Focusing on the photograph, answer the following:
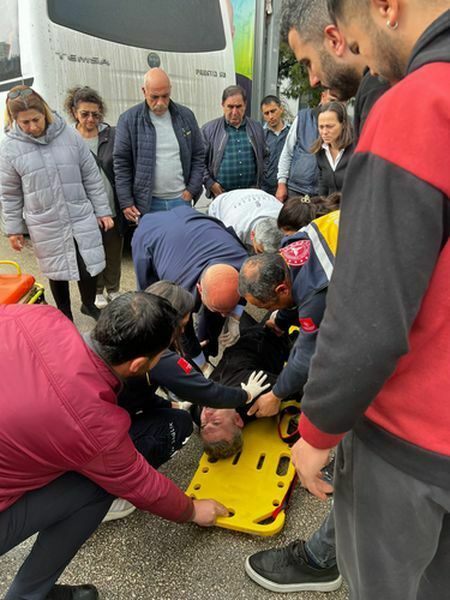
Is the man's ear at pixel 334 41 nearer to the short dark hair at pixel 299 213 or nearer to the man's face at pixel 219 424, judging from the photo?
the man's face at pixel 219 424

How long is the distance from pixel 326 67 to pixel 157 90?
2.82 meters

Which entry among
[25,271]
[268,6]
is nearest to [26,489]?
[25,271]

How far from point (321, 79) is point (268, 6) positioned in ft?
19.2

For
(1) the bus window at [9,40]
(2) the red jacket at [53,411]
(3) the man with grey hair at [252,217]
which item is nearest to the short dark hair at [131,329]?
(2) the red jacket at [53,411]

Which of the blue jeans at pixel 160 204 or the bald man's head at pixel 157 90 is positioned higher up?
the bald man's head at pixel 157 90

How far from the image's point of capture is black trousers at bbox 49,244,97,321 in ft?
11.5


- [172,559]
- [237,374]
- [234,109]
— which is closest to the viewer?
[172,559]

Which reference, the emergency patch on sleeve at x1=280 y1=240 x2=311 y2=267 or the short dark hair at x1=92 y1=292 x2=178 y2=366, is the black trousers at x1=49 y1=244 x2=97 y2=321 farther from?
the short dark hair at x1=92 y1=292 x2=178 y2=366

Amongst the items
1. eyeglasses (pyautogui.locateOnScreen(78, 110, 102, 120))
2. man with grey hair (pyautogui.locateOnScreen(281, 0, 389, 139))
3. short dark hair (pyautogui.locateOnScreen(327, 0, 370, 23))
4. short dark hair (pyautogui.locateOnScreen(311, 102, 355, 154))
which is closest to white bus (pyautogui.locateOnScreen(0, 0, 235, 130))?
eyeglasses (pyautogui.locateOnScreen(78, 110, 102, 120))

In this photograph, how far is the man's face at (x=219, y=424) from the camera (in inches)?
88.6

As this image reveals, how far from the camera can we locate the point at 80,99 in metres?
3.55

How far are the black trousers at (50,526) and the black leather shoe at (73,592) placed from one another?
0.12 m

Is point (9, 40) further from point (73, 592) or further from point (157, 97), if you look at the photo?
point (73, 592)

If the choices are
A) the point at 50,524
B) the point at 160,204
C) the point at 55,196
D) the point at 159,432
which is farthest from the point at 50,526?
the point at 160,204
